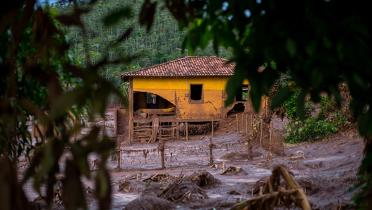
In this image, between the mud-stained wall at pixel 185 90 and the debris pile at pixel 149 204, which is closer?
the debris pile at pixel 149 204

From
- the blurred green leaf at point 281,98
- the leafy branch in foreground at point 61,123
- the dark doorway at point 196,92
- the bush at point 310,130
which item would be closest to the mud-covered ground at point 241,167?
the bush at point 310,130

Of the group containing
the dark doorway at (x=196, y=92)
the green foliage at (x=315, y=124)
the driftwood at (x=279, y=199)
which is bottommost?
the driftwood at (x=279, y=199)

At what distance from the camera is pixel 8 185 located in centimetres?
178

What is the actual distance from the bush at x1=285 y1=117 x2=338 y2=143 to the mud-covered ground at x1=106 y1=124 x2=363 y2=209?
21.7 inches

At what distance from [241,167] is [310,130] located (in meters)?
5.88

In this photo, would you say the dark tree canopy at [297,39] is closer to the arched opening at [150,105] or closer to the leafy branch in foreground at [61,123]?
the leafy branch in foreground at [61,123]

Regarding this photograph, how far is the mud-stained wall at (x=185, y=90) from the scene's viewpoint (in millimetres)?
30562

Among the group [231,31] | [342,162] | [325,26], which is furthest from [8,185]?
[342,162]

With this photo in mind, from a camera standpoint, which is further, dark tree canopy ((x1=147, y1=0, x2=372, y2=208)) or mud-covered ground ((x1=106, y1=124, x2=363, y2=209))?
mud-covered ground ((x1=106, y1=124, x2=363, y2=209))

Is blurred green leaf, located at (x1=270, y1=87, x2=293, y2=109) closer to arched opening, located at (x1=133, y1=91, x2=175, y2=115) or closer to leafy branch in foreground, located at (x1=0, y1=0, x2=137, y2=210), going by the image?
leafy branch in foreground, located at (x1=0, y1=0, x2=137, y2=210)

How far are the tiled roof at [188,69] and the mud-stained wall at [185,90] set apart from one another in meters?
0.40

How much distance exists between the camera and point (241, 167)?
1784 cm

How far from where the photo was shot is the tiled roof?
30.2 m

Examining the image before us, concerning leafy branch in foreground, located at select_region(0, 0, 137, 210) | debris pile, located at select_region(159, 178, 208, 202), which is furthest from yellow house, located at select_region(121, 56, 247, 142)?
leafy branch in foreground, located at select_region(0, 0, 137, 210)
